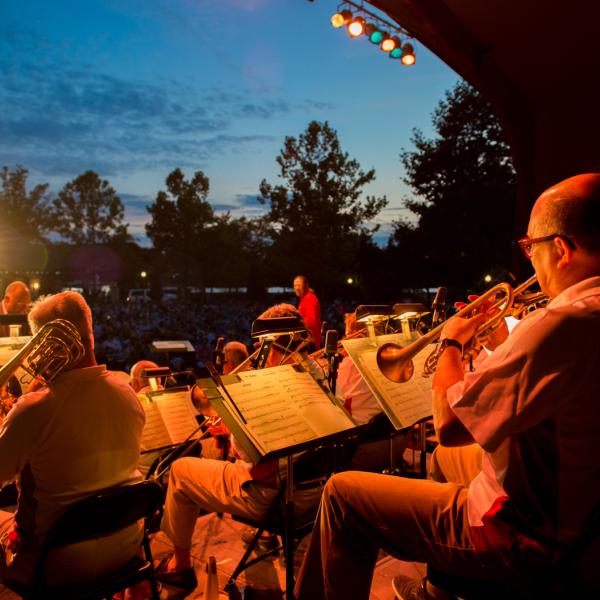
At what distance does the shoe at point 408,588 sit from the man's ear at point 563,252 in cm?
188

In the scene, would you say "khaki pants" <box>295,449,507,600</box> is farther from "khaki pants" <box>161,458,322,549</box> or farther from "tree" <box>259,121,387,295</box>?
"tree" <box>259,121,387,295</box>

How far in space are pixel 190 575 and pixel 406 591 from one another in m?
1.24

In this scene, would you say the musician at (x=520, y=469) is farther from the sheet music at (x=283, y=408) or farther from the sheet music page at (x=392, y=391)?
the sheet music page at (x=392, y=391)

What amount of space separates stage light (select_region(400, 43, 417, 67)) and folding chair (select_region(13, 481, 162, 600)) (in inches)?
315

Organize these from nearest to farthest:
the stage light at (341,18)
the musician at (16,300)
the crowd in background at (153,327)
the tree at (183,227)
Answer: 1. the musician at (16,300)
2. the stage light at (341,18)
3. the crowd in background at (153,327)
4. the tree at (183,227)

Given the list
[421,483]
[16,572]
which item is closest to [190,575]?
[16,572]

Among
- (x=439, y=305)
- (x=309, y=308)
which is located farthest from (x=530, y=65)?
(x=439, y=305)

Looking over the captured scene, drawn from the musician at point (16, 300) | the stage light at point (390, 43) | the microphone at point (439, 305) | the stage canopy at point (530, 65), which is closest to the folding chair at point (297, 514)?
the microphone at point (439, 305)

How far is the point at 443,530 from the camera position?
188 cm

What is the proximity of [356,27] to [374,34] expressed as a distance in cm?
35

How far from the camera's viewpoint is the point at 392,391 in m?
2.82

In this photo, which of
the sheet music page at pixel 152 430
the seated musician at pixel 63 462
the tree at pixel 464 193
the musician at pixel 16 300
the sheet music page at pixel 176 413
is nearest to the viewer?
the seated musician at pixel 63 462

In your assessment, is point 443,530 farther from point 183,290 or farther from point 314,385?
point 183,290

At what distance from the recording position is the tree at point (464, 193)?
18328 mm
